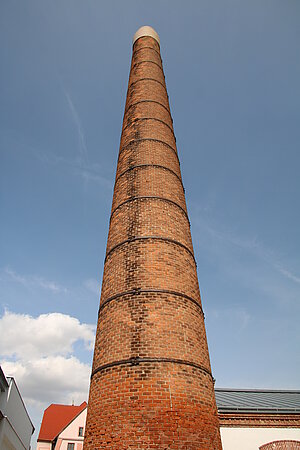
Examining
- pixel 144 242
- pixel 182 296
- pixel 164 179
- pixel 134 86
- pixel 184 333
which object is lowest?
pixel 184 333

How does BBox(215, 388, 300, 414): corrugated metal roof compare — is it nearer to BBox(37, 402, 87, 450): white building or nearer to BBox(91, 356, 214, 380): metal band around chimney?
BBox(91, 356, 214, 380): metal band around chimney

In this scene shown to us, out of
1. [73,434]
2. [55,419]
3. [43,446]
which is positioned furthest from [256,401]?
[55,419]

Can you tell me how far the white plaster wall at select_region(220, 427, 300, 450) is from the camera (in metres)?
8.16

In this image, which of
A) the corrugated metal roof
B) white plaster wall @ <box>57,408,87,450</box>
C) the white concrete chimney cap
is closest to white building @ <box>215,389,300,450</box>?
the corrugated metal roof

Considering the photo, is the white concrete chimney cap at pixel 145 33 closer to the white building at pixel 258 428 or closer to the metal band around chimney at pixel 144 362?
the metal band around chimney at pixel 144 362

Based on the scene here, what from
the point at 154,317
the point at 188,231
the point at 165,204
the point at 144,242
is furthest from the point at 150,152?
the point at 154,317

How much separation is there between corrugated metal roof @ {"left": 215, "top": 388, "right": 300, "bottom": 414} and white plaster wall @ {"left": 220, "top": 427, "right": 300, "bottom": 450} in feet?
1.50

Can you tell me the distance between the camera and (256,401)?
10.7m

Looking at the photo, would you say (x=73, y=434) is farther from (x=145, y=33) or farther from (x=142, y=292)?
(x=145, y=33)

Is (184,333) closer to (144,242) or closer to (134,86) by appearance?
(144,242)

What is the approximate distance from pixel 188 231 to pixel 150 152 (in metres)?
2.17

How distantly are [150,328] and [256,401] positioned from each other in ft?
26.0

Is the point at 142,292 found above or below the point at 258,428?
above

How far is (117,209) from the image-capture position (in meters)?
7.19
